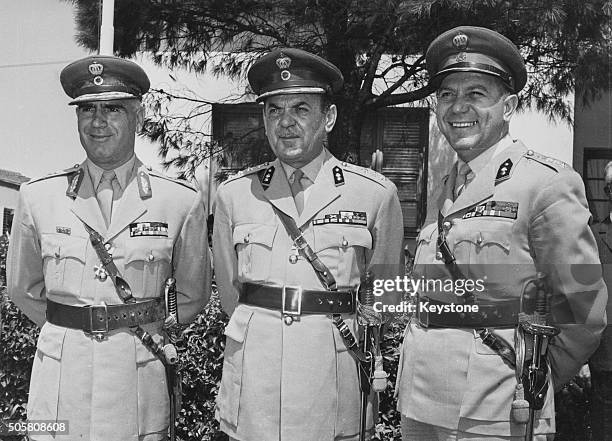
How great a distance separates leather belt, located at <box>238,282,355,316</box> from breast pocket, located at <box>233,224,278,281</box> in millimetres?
65

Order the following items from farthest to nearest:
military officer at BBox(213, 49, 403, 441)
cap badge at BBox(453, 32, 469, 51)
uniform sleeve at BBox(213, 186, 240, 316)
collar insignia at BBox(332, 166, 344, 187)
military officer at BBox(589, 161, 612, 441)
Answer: military officer at BBox(589, 161, 612, 441), uniform sleeve at BBox(213, 186, 240, 316), collar insignia at BBox(332, 166, 344, 187), military officer at BBox(213, 49, 403, 441), cap badge at BBox(453, 32, 469, 51)

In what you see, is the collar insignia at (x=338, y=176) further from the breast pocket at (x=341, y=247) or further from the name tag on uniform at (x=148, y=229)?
the name tag on uniform at (x=148, y=229)

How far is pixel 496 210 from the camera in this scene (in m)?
2.66

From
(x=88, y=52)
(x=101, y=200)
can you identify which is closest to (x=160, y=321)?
(x=101, y=200)

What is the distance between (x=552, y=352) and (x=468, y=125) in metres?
0.85

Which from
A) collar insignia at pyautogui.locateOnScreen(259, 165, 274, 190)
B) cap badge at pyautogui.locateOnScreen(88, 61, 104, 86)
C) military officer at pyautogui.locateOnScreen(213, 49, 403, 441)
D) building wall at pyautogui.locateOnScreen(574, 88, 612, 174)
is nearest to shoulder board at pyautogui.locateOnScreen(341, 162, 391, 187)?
military officer at pyautogui.locateOnScreen(213, 49, 403, 441)

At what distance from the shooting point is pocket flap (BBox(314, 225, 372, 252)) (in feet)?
9.95

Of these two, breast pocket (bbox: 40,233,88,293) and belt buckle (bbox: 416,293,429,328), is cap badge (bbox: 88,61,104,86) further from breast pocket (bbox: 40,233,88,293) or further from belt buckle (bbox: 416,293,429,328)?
belt buckle (bbox: 416,293,429,328)

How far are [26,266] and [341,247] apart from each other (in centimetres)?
132

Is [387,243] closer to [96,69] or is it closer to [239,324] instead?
[239,324]

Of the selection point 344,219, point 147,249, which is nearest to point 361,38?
point 344,219

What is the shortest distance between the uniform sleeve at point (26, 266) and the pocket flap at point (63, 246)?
10cm

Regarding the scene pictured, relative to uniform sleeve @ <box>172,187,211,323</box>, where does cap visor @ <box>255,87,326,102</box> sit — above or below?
above

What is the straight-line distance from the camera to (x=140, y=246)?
3.10 meters
